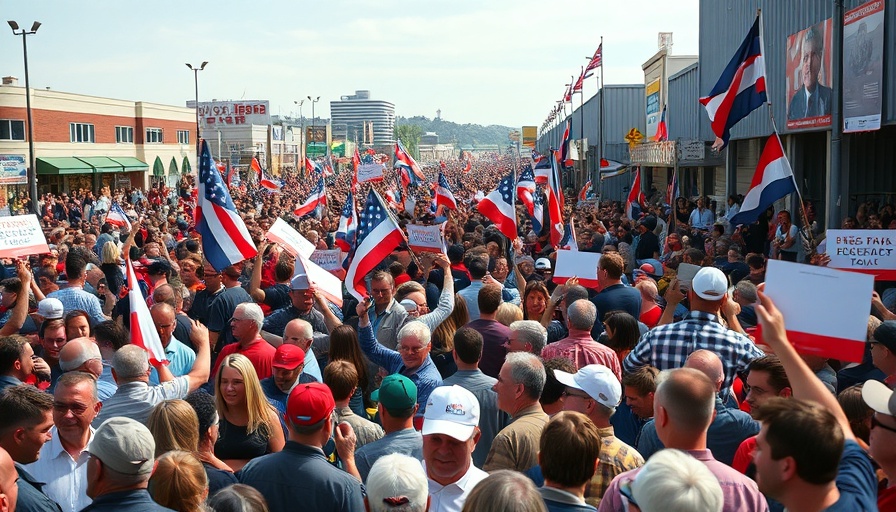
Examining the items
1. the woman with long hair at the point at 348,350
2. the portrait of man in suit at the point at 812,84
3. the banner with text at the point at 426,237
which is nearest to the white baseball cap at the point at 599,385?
the woman with long hair at the point at 348,350

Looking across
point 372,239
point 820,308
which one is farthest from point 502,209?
point 820,308

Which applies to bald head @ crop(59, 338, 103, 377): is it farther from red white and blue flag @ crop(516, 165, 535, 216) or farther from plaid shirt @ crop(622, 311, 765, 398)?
red white and blue flag @ crop(516, 165, 535, 216)

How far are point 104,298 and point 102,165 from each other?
47371 mm

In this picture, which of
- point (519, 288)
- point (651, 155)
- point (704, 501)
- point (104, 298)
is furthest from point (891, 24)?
point (651, 155)

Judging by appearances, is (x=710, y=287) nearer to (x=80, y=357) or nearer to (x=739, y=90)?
(x=80, y=357)

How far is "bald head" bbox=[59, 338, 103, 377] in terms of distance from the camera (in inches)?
225

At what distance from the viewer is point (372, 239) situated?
933cm

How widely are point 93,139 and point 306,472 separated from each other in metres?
56.7

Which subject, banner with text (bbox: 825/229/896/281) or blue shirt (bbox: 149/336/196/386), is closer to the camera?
blue shirt (bbox: 149/336/196/386)

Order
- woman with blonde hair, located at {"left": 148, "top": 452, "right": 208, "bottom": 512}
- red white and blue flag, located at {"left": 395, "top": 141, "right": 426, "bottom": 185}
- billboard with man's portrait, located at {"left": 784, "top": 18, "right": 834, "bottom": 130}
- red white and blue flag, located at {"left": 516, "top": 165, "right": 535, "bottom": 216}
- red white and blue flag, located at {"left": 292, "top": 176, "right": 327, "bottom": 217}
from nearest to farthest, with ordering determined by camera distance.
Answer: woman with blonde hair, located at {"left": 148, "top": 452, "right": 208, "bottom": 512} < red white and blue flag, located at {"left": 516, "top": 165, "right": 535, "bottom": 216} < billboard with man's portrait, located at {"left": 784, "top": 18, "right": 834, "bottom": 130} < red white and blue flag, located at {"left": 292, "top": 176, "right": 327, "bottom": 217} < red white and blue flag, located at {"left": 395, "top": 141, "right": 426, "bottom": 185}

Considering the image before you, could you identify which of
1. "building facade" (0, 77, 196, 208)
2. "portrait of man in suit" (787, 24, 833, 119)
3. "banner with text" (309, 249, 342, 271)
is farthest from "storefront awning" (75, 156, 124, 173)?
"banner with text" (309, 249, 342, 271)

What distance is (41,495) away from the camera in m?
4.07

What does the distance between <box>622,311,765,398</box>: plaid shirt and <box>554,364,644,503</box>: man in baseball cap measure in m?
1.24

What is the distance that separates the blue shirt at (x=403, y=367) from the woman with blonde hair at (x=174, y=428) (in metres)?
1.96
